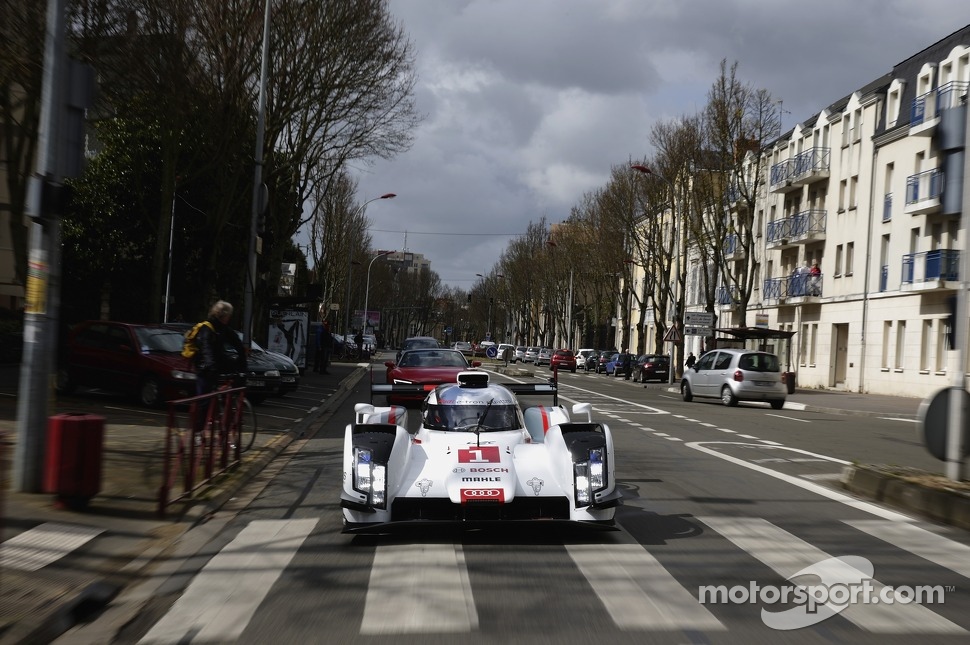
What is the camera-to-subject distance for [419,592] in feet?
20.6

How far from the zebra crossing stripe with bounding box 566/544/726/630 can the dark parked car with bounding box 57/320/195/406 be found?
41.1 feet

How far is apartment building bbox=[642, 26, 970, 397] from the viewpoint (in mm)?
38125

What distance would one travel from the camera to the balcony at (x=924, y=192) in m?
37.8

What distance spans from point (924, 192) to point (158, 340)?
29.8 metres

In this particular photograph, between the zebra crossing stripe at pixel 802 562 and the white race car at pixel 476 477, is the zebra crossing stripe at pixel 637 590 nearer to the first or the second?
the white race car at pixel 476 477

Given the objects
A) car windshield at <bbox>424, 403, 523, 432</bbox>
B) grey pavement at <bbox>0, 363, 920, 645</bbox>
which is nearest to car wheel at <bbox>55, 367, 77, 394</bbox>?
grey pavement at <bbox>0, 363, 920, 645</bbox>

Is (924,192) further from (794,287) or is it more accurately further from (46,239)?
(46,239)

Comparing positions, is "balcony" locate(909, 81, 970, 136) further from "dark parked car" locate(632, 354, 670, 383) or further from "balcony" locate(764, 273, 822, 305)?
"dark parked car" locate(632, 354, 670, 383)

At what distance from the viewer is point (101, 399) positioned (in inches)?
Result: 790

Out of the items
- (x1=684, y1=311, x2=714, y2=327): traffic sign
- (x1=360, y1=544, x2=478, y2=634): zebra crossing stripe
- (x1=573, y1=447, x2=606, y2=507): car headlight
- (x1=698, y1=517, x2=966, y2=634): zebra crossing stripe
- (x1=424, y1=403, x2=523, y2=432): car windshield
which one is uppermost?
(x1=684, y1=311, x2=714, y2=327): traffic sign

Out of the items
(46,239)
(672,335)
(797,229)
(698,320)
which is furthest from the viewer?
(797,229)

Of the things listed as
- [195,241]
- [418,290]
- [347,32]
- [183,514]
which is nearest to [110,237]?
[195,241]

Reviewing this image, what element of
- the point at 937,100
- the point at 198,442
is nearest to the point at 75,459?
the point at 198,442

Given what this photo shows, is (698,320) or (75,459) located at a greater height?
(698,320)
